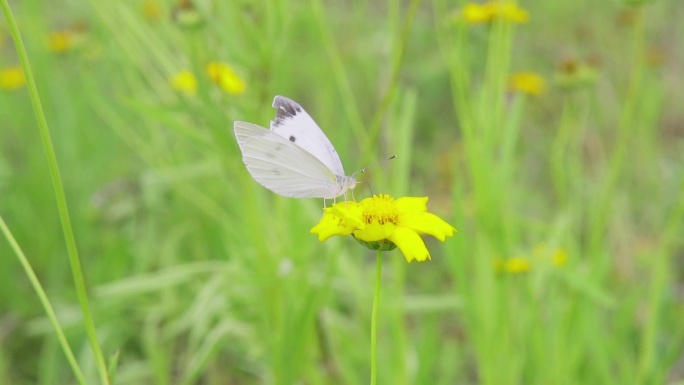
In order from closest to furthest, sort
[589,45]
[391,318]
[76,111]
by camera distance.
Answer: [391,318] < [76,111] < [589,45]

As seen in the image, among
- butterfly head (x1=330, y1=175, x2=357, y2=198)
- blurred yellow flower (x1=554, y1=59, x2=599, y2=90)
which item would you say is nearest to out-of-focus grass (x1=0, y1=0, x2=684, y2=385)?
blurred yellow flower (x1=554, y1=59, x2=599, y2=90)

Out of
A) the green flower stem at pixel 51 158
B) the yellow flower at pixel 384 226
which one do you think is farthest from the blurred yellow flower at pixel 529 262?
the green flower stem at pixel 51 158

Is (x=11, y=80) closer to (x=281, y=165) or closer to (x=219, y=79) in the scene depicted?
(x=219, y=79)

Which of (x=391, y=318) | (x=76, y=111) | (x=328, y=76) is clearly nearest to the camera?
(x=391, y=318)

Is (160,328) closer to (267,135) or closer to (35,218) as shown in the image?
(35,218)

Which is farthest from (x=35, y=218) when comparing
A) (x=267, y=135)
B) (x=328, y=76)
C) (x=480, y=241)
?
(x=267, y=135)

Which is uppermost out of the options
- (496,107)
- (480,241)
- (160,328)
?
(496,107)

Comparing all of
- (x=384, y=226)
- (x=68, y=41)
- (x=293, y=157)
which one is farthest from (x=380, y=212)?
(x=68, y=41)

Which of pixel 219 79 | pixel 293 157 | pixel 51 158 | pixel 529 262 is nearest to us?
pixel 51 158

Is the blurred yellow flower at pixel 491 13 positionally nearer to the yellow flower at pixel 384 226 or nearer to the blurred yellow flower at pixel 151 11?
the yellow flower at pixel 384 226
